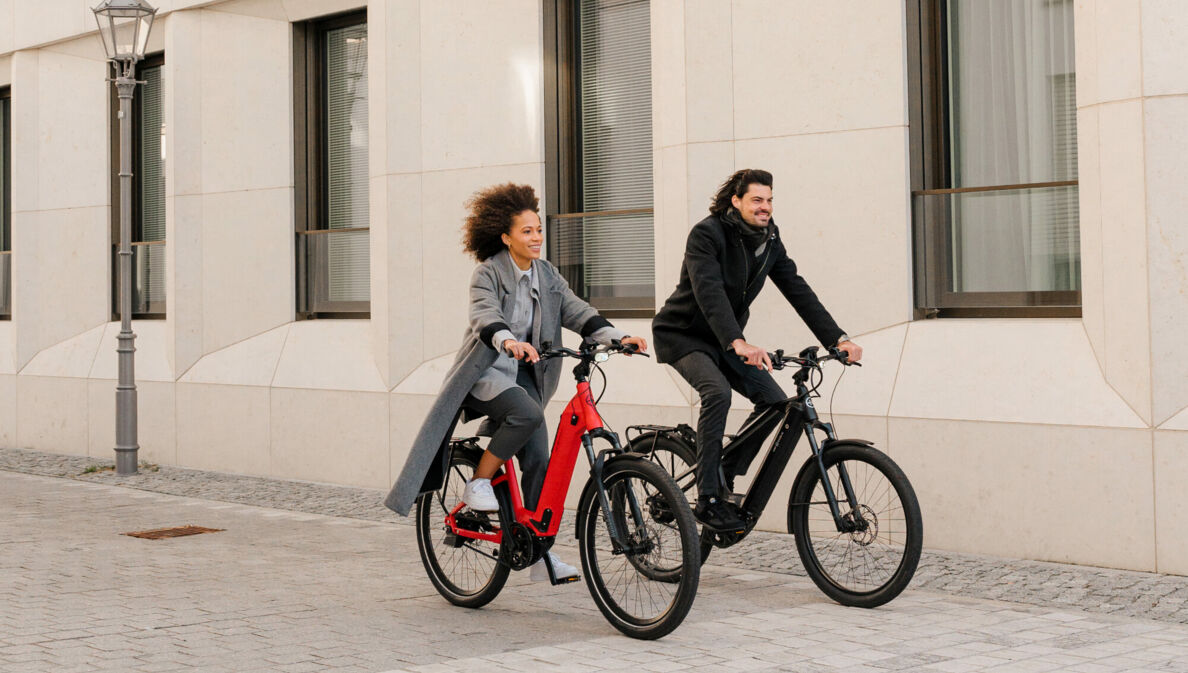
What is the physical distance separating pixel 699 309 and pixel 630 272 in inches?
151

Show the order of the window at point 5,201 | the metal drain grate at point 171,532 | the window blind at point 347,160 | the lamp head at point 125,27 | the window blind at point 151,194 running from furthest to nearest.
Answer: the window at point 5,201 < the window blind at point 151,194 < the window blind at point 347,160 < the lamp head at point 125,27 < the metal drain grate at point 171,532

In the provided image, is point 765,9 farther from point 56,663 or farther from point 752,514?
point 56,663

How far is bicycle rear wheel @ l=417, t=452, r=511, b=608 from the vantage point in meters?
6.60

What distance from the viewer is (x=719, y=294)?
6.73 metres

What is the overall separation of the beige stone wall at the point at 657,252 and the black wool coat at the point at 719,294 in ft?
6.07

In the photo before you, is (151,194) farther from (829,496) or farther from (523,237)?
(829,496)

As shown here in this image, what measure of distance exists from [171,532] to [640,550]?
463 centimetres

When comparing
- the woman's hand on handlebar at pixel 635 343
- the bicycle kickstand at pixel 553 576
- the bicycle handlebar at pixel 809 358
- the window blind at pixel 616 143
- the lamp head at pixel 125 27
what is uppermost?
the lamp head at pixel 125 27

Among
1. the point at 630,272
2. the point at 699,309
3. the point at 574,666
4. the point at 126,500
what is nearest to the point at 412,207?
the point at 630,272

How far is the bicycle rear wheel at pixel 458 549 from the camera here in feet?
21.7

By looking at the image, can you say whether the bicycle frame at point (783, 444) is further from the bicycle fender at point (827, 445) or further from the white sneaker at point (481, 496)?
the white sneaker at point (481, 496)

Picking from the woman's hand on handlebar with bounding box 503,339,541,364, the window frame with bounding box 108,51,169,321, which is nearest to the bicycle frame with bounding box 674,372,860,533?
the woman's hand on handlebar with bounding box 503,339,541,364

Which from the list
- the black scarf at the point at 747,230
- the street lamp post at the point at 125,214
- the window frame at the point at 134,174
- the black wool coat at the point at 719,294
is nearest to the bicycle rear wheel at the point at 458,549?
the black wool coat at the point at 719,294

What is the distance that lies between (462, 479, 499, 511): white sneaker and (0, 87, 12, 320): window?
1245cm
